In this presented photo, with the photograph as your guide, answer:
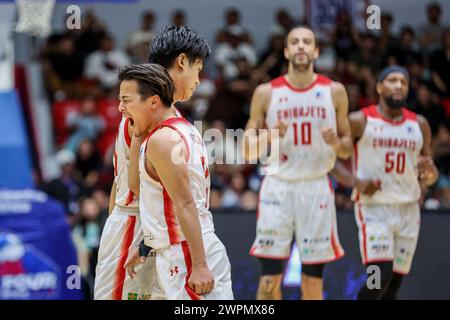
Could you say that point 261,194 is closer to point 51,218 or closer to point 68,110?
point 51,218

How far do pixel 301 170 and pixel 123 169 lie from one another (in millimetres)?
2360

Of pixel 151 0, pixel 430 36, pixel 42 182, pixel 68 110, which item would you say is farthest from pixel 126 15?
pixel 430 36

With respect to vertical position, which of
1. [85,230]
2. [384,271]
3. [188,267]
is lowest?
[85,230]

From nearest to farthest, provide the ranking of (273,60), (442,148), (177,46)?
(177,46)
(442,148)
(273,60)

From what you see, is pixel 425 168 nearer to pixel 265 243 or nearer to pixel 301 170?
pixel 301 170

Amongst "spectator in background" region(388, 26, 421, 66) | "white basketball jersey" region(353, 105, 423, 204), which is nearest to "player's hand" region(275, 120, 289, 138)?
"white basketball jersey" region(353, 105, 423, 204)

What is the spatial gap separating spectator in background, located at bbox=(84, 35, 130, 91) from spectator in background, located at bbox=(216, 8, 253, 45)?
1.42m

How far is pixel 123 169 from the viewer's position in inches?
248

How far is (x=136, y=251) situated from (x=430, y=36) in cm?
673

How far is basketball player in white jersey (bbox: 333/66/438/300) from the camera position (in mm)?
8414

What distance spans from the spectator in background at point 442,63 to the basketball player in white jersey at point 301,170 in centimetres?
332

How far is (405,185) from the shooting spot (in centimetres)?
846

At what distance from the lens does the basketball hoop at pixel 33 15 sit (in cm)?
1206

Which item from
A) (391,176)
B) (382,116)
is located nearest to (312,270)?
(391,176)
